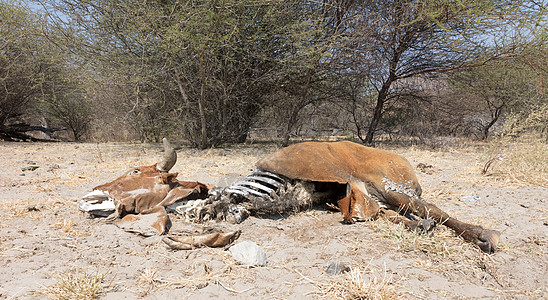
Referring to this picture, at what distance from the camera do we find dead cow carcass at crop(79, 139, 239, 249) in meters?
2.43

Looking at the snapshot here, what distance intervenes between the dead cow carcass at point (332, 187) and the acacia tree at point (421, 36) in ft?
15.2

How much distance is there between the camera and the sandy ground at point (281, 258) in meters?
1.62

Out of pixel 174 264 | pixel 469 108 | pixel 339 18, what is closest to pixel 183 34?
pixel 339 18

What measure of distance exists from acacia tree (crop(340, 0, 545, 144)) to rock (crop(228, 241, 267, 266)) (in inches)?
243

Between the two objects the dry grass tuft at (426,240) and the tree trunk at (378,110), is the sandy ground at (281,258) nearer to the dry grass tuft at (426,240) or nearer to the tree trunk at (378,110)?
the dry grass tuft at (426,240)

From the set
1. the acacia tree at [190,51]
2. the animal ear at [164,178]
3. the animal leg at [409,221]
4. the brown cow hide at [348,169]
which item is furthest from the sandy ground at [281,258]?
the acacia tree at [190,51]

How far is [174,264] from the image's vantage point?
1.90 m

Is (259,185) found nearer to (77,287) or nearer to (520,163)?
(77,287)

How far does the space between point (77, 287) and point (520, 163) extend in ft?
20.8

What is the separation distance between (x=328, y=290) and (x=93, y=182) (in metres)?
3.99

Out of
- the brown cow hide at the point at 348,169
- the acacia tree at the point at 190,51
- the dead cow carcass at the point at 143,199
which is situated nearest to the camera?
the dead cow carcass at the point at 143,199

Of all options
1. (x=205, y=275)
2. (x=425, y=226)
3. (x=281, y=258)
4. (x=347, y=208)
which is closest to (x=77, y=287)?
(x=205, y=275)

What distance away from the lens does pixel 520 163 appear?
15.4ft

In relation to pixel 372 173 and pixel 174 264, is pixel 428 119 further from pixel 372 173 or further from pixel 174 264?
pixel 174 264
